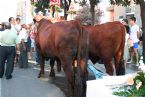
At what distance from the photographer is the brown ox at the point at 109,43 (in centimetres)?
1087

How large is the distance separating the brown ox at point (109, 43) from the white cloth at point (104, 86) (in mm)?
6096

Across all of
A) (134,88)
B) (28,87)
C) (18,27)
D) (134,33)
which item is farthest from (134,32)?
(134,88)

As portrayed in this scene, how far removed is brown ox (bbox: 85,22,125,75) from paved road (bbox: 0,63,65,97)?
5.03ft

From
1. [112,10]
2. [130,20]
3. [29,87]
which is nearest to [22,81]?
[29,87]

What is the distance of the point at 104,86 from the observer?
4500 millimetres

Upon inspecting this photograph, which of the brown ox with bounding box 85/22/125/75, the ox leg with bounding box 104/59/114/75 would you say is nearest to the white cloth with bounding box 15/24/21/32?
the brown ox with bounding box 85/22/125/75

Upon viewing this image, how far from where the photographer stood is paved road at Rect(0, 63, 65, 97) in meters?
9.92

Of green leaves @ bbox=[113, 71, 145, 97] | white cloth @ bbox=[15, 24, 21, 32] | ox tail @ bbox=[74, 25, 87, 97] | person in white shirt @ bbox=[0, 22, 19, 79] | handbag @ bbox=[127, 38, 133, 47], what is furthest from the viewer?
white cloth @ bbox=[15, 24, 21, 32]

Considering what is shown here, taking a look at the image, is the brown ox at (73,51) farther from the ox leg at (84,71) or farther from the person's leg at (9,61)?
the person's leg at (9,61)

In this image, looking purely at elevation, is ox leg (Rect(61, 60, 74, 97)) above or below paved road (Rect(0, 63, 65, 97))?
above

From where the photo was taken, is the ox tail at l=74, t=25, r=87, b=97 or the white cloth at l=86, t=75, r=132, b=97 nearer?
the white cloth at l=86, t=75, r=132, b=97

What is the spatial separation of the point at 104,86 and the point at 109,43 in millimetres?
6463

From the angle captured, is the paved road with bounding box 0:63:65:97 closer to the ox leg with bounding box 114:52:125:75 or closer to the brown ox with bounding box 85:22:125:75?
the brown ox with bounding box 85:22:125:75

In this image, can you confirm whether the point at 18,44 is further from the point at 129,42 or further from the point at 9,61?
the point at 129,42
